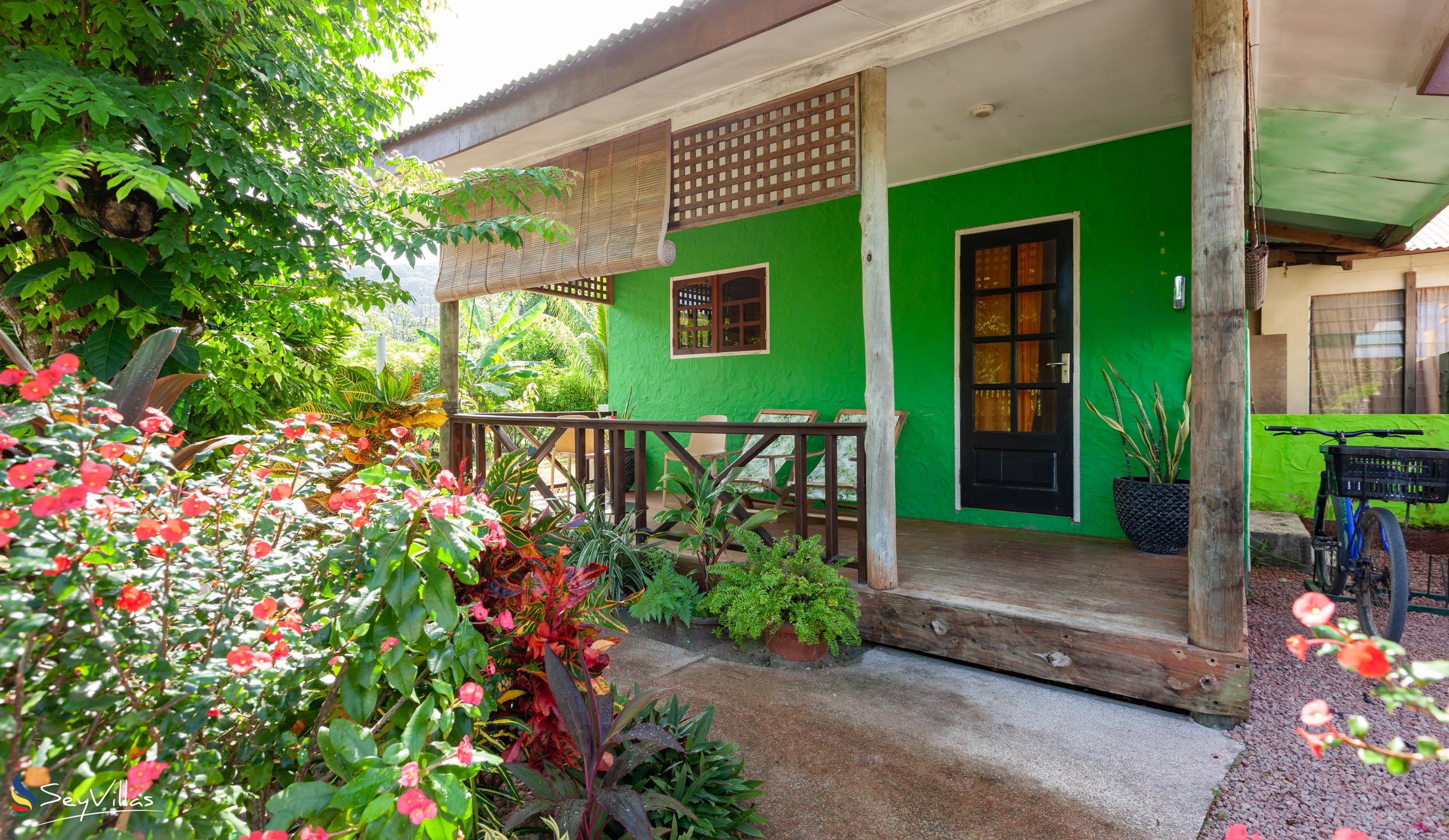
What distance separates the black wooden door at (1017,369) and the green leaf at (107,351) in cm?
489

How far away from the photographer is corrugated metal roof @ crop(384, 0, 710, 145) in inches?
A: 140

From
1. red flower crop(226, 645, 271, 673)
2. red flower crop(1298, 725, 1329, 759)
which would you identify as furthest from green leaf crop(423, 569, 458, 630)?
red flower crop(1298, 725, 1329, 759)

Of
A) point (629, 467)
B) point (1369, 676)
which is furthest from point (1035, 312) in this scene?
point (1369, 676)

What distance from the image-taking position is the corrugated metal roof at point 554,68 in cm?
354

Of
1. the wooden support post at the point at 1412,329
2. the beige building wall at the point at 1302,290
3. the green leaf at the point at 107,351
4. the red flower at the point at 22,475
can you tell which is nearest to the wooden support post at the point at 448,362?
the green leaf at the point at 107,351

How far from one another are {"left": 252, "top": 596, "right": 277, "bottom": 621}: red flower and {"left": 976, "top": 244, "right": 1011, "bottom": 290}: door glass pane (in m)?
5.08

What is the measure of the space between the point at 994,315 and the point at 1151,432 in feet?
4.40

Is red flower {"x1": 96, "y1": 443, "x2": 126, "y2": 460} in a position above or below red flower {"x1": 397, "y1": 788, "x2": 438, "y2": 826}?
above

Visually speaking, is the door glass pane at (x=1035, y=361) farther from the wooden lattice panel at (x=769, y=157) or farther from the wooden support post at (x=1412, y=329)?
the wooden support post at (x=1412, y=329)

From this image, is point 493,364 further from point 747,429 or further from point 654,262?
point 747,429

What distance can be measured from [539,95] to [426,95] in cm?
69

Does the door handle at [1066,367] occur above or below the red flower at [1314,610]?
above

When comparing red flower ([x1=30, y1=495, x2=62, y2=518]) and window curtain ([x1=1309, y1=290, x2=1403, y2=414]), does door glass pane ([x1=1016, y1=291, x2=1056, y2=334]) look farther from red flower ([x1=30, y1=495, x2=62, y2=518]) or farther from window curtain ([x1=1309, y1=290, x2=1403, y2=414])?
red flower ([x1=30, y1=495, x2=62, y2=518])

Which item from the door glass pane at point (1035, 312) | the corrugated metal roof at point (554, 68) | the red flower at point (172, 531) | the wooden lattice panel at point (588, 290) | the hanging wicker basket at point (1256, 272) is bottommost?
the red flower at point (172, 531)
